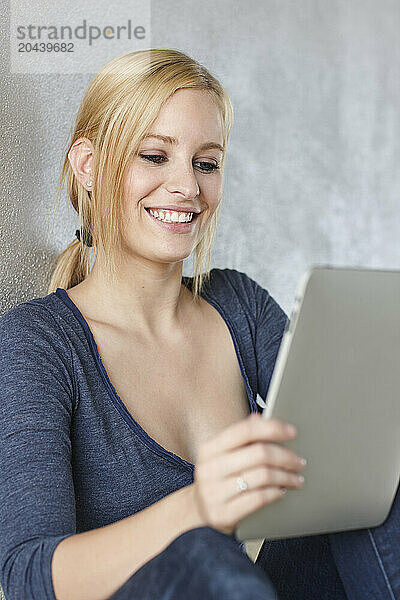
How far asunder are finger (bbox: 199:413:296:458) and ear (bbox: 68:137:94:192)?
70 cm

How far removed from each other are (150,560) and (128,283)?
2.01 ft

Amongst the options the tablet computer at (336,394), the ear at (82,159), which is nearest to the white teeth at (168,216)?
the ear at (82,159)

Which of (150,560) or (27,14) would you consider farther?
(27,14)

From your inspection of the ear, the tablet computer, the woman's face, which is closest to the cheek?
the woman's face

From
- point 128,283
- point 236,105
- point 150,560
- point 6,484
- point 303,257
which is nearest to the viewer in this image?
point 150,560

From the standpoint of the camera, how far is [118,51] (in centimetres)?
167

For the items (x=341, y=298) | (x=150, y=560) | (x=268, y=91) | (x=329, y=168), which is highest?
(x=268, y=91)

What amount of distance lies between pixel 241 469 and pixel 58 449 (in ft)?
1.07

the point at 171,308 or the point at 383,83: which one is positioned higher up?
the point at 383,83

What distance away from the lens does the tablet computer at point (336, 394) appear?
2.48ft

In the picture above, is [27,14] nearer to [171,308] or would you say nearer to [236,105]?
[171,308]

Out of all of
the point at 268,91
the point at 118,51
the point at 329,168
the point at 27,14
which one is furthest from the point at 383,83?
the point at 27,14

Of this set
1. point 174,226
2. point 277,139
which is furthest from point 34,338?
point 277,139

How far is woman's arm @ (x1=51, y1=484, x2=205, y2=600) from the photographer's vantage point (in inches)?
30.6
